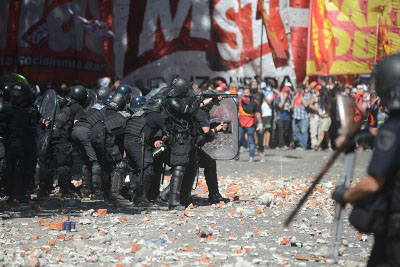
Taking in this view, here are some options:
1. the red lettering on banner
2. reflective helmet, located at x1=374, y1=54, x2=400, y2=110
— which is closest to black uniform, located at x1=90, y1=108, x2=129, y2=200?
reflective helmet, located at x1=374, y1=54, x2=400, y2=110

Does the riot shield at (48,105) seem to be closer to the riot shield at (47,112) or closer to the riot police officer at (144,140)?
the riot shield at (47,112)

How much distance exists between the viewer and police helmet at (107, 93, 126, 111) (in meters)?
10.9

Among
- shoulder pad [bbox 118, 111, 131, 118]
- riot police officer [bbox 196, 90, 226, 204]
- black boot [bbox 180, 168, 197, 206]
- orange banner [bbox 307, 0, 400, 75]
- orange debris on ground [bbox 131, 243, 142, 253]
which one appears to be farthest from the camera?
orange banner [bbox 307, 0, 400, 75]

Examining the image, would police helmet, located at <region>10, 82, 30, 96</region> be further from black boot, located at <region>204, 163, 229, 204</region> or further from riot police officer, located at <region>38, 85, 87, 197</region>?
black boot, located at <region>204, 163, 229, 204</region>

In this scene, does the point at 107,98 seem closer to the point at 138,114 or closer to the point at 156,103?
the point at 138,114

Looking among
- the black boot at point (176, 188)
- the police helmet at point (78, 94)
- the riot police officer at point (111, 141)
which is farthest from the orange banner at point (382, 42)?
the black boot at point (176, 188)

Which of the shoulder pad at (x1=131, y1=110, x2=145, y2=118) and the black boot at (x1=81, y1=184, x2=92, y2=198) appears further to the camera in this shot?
the black boot at (x1=81, y1=184, x2=92, y2=198)

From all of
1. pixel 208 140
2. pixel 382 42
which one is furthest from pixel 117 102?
pixel 382 42

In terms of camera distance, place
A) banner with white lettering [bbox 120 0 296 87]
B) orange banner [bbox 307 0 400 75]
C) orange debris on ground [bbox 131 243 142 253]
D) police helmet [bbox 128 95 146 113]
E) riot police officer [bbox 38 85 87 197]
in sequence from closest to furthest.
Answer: orange debris on ground [bbox 131 243 142 253] → riot police officer [bbox 38 85 87 197] → police helmet [bbox 128 95 146 113] → orange banner [bbox 307 0 400 75] → banner with white lettering [bbox 120 0 296 87]

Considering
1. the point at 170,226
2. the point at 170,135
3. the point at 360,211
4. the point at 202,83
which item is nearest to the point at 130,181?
the point at 170,135

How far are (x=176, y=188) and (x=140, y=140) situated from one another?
1031 millimetres

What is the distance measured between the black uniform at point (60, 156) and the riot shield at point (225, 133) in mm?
2287

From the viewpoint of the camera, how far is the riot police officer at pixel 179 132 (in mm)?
9836

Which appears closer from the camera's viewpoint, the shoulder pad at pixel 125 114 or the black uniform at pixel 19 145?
the black uniform at pixel 19 145
